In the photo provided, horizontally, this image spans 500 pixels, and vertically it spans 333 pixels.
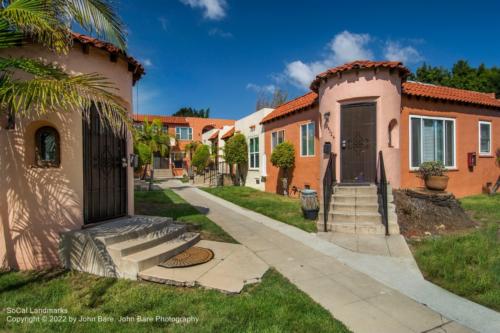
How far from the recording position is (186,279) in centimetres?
419

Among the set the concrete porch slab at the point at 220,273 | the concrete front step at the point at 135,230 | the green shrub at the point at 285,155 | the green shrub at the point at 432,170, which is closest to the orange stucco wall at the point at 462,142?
the green shrub at the point at 432,170

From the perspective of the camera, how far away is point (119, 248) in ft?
15.3

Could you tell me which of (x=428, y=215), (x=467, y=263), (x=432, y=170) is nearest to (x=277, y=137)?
(x=432, y=170)

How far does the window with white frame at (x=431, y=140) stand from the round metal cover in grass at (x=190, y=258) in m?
8.63

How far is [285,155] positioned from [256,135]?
471 cm

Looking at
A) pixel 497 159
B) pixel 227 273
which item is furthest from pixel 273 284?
pixel 497 159

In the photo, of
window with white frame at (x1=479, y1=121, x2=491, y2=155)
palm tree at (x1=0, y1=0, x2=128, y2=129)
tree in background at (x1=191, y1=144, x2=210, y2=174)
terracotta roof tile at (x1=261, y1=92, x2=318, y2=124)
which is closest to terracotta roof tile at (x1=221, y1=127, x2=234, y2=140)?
tree in background at (x1=191, y1=144, x2=210, y2=174)

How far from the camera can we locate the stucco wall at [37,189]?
4.80m

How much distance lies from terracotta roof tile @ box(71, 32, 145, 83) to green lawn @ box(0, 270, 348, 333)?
14.2 ft

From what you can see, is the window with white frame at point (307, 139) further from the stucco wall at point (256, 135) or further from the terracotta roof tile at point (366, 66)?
the stucco wall at point (256, 135)

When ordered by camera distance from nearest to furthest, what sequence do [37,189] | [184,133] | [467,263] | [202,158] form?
[467,263]
[37,189]
[202,158]
[184,133]

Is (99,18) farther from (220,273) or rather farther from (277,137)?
(277,137)

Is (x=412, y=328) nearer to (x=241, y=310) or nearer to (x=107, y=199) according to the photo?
(x=241, y=310)

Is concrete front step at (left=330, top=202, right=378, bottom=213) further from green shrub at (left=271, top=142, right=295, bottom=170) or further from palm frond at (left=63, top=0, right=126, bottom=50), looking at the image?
palm frond at (left=63, top=0, right=126, bottom=50)
